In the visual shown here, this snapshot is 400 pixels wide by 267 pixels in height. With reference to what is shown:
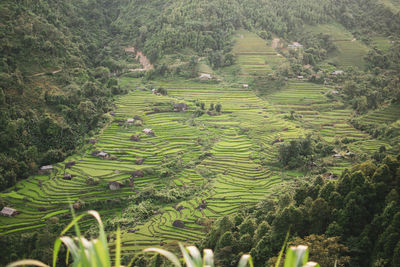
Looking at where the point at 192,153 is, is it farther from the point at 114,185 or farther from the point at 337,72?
the point at 337,72

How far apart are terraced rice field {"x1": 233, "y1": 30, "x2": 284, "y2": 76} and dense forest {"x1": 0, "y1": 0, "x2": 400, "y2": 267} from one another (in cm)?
106

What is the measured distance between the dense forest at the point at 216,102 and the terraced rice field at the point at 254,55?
3.49 feet

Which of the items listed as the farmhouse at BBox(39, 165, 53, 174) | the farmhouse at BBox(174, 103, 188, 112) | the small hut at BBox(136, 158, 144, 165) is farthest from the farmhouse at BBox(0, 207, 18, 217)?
the farmhouse at BBox(174, 103, 188, 112)

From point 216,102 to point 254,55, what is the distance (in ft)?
40.0

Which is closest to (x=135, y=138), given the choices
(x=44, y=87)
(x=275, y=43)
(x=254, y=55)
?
(x=44, y=87)

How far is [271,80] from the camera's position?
3856cm

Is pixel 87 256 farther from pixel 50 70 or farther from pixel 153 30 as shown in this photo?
pixel 153 30

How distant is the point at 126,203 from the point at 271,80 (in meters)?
24.4

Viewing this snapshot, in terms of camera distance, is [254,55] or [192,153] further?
[254,55]

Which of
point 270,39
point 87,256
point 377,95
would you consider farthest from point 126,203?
point 270,39

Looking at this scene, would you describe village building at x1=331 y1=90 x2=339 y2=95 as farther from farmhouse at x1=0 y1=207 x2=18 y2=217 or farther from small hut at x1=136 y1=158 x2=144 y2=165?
farmhouse at x1=0 y1=207 x2=18 y2=217

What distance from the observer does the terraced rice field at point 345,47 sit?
44.2 m

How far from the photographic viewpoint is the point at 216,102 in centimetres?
3441

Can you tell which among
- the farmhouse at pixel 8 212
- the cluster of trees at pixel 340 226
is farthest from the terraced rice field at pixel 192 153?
the cluster of trees at pixel 340 226
